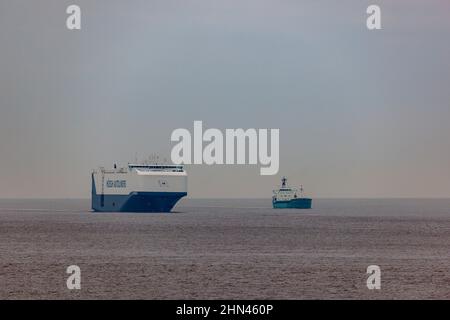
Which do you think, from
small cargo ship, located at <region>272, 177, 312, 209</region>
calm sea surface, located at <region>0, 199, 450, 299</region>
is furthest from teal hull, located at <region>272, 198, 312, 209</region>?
calm sea surface, located at <region>0, 199, 450, 299</region>

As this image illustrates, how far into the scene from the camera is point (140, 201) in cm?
12294

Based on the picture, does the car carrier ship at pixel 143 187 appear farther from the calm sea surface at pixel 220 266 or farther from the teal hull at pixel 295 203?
the teal hull at pixel 295 203

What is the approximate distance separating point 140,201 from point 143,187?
9.99 feet

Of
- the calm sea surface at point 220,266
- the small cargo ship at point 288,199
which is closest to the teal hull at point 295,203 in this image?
the small cargo ship at point 288,199

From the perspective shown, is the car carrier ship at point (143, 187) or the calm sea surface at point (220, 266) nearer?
the calm sea surface at point (220, 266)

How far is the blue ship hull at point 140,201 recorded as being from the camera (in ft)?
401

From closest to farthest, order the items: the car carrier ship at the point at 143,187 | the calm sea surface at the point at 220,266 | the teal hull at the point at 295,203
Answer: the calm sea surface at the point at 220,266, the car carrier ship at the point at 143,187, the teal hull at the point at 295,203

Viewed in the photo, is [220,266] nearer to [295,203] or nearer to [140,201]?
[140,201]

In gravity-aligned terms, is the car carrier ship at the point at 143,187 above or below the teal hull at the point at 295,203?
above

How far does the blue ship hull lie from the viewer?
122125 millimetres

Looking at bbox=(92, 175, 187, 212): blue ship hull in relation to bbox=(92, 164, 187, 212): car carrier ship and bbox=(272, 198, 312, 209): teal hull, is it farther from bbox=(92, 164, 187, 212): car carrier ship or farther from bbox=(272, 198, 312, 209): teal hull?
bbox=(272, 198, 312, 209): teal hull

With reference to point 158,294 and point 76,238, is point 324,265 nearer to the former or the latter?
point 158,294

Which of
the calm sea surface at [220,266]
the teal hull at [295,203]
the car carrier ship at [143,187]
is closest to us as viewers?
the calm sea surface at [220,266]
